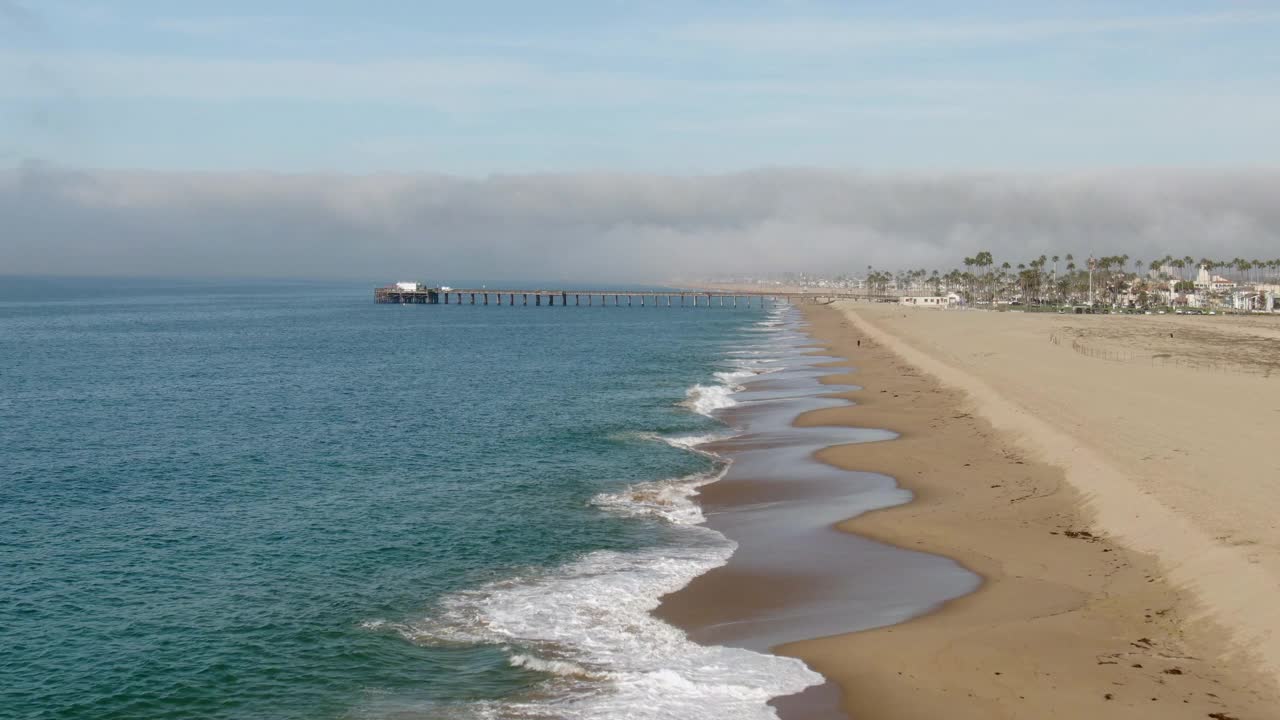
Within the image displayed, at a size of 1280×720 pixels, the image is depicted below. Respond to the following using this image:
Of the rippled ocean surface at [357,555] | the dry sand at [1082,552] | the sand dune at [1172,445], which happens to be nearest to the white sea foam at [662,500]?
the rippled ocean surface at [357,555]

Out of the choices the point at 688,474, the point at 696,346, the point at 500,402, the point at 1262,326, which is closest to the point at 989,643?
the point at 688,474

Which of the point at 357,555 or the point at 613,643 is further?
the point at 357,555

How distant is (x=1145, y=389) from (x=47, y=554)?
142ft

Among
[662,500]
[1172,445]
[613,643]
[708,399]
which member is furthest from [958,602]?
[708,399]

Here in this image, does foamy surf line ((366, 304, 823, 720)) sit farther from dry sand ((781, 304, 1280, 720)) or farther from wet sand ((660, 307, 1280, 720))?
dry sand ((781, 304, 1280, 720))

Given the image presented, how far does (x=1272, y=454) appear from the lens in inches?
1060

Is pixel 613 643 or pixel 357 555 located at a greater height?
pixel 613 643

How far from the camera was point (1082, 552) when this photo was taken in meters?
20.4

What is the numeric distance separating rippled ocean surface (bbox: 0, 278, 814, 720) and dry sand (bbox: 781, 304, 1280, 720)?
8.75 feet

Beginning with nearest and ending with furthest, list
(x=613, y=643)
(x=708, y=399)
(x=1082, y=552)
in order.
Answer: (x=613, y=643), (x=1082, y=552), (x=708, y=399)

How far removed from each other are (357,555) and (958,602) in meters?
13.7

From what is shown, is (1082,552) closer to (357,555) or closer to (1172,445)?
(1172,445)

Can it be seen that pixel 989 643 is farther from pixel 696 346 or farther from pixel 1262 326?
pixel 1262 326

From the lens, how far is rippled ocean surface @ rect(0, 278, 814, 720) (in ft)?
49.8
